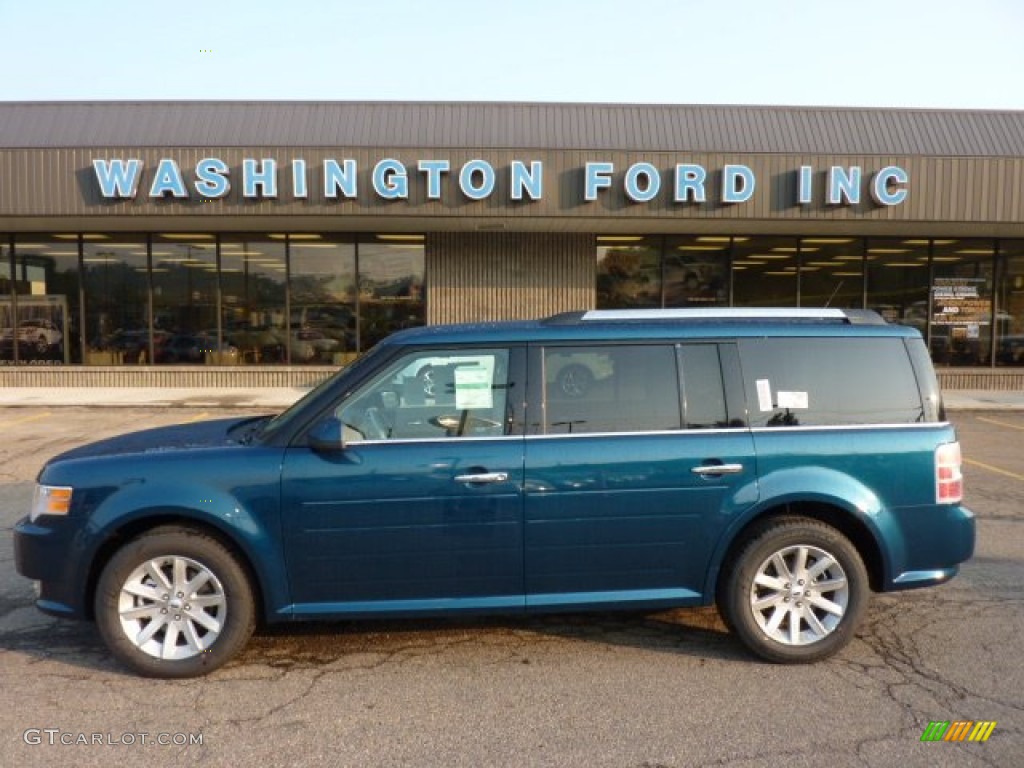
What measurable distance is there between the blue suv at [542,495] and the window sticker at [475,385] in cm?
1

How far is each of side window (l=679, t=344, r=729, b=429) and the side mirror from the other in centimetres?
172

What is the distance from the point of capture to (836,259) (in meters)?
17.8

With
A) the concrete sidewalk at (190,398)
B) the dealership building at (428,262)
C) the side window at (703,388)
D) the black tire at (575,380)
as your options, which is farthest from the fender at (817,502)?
the dealership building at (428,262)

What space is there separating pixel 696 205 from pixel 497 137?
16.1 ft

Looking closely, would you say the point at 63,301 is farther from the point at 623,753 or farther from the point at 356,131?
the point at 623,753

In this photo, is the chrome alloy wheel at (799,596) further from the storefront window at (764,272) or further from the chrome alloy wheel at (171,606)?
the storefront window at (764,272)

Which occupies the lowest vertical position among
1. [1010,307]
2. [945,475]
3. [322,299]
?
[945,475]

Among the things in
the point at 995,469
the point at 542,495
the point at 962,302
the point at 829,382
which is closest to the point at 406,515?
the point at 542,495

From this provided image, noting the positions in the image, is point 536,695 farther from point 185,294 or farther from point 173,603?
point 185,294

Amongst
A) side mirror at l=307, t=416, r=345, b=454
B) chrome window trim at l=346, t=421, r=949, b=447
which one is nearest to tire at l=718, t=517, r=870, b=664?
chrome window trim at l=346, t=421, r=949, b=447

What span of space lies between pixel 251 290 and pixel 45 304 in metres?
4.71

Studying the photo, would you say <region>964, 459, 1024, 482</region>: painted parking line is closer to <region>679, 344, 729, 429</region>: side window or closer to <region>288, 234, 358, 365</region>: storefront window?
<region>679, 344, 729, 429</region>: side window

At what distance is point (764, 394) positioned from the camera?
13.3ft

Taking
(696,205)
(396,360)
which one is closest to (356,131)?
(696,205)
